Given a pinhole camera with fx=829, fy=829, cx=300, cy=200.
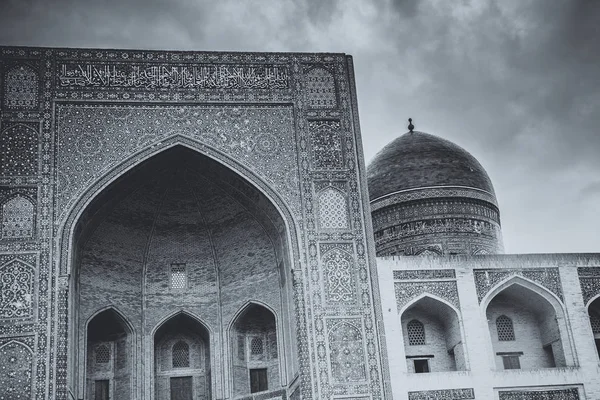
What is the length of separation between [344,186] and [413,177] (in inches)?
174

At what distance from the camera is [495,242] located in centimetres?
1648

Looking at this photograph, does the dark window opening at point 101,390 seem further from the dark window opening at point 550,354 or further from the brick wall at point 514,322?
the dark window opening at point 550,354

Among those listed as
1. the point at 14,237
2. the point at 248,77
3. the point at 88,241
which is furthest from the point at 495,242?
the point at 14,237

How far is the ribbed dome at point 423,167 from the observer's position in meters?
16.5

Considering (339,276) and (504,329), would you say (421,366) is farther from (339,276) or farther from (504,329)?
(339,276)

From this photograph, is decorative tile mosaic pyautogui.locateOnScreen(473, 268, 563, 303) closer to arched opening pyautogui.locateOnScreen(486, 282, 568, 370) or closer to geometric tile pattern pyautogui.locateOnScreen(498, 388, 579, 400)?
arched opening pyautogui.locateOnScreen(486, 282, 568, 370)

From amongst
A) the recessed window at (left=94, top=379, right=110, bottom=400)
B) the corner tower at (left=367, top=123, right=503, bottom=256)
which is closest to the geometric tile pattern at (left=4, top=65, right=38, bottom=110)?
the recessed window at (left=94, top=379, right=110, bottom=400)

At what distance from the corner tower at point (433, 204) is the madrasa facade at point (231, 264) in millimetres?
2775

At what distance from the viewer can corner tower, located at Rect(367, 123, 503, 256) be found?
1608cm

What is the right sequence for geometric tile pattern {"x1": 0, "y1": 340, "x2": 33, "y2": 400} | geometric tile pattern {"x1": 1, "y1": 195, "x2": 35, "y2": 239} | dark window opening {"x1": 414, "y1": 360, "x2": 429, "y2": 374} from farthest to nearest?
dark window opening {"x1": 414, "y1": 360, "x2": 429, "y2": 374} → geometric tile pattern {"x1": 1, "y1": 195, "x2": 35, "y2": 239} → geometric tile pattern {"x1": 0, "y1": 340, "x2": 33, "y2": 400}

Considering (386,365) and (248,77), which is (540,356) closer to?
(386,365)

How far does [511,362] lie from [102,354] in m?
6.53

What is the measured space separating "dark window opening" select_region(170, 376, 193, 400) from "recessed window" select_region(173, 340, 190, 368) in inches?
8.6

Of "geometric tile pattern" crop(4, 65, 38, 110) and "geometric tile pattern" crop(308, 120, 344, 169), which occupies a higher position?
"geometric tile pattern" crop(4, 65, 38, 110)
